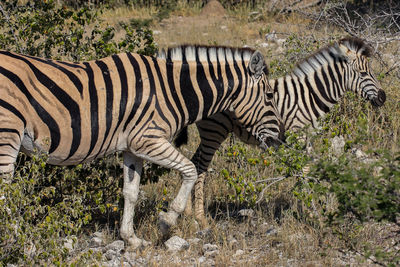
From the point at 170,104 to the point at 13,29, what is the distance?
2.43m

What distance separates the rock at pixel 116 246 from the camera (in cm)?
547

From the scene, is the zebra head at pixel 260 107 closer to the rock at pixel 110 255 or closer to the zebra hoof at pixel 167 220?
the zebra hoof at pixel 167 220

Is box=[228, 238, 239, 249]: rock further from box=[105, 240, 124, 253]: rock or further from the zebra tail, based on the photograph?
the zebra tail

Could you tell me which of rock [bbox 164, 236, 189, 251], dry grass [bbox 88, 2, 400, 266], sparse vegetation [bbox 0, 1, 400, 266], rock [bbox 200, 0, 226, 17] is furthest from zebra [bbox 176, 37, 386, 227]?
rock [bbox 200, 0, 226, 17]

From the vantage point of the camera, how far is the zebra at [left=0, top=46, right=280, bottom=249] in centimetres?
478

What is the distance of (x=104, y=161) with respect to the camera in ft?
21.4

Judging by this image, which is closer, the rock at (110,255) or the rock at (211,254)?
the rock at (110,255)

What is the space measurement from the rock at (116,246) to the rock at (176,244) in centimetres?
43

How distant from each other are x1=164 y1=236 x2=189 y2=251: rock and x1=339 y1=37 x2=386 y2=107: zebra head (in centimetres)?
349

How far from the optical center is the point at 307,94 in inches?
290

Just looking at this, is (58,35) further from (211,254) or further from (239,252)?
(239,252)

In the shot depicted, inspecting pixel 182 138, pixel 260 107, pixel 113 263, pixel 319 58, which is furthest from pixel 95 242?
pixel 319 58

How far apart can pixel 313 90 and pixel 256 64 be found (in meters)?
1.76

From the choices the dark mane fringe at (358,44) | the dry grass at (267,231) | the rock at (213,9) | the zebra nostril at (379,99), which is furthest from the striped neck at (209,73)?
the rock at (213,9)
